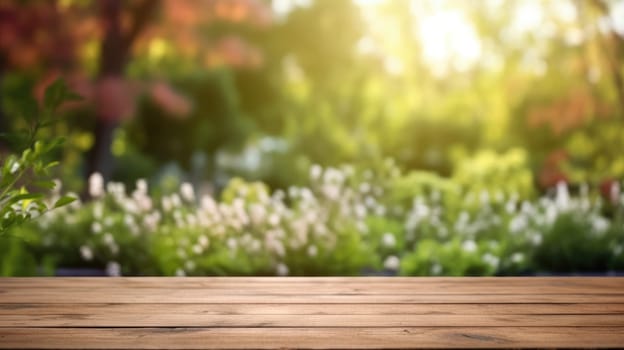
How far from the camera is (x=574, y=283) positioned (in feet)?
8.09

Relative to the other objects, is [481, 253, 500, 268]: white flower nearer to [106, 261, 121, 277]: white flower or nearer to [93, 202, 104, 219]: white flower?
[106, 261, 121, 277]: white flower

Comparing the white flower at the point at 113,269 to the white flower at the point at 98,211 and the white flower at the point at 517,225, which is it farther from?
the white flower at the point at 517,225

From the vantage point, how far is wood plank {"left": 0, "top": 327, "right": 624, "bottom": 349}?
1461mm

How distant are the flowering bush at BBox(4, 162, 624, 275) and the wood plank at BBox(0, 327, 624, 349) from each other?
3.09m

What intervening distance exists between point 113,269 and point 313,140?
8.13 m

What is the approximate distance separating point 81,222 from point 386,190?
2689 mm

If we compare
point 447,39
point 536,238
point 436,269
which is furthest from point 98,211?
point 447,39

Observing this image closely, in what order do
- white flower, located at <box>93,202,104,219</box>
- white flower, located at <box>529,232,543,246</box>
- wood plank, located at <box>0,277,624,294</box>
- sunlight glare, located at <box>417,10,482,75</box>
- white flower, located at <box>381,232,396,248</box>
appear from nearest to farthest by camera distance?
wood plank, located at <box>0,277,624,294</box> → white flower, located at <box>381,232,396,248</box> → white flower, located at <box>529,232,543,246</box> → white flower, located at <box>93,202,104,219</box> → sunlight glare, located at <box>417,10,482,75</box>

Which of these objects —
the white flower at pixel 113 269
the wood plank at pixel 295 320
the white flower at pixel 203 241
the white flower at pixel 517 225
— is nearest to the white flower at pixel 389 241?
the white flower at pixel 517 225

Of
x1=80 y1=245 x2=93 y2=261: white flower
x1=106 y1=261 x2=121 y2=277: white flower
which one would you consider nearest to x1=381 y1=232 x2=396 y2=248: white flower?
x1=106 y1=261 x2=121 y2=277: white flower

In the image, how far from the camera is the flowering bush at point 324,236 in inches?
194

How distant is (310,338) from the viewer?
152 cm

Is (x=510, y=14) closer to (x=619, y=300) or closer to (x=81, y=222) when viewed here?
(x=81, y=222)

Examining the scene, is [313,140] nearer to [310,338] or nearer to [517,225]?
[517,225]
